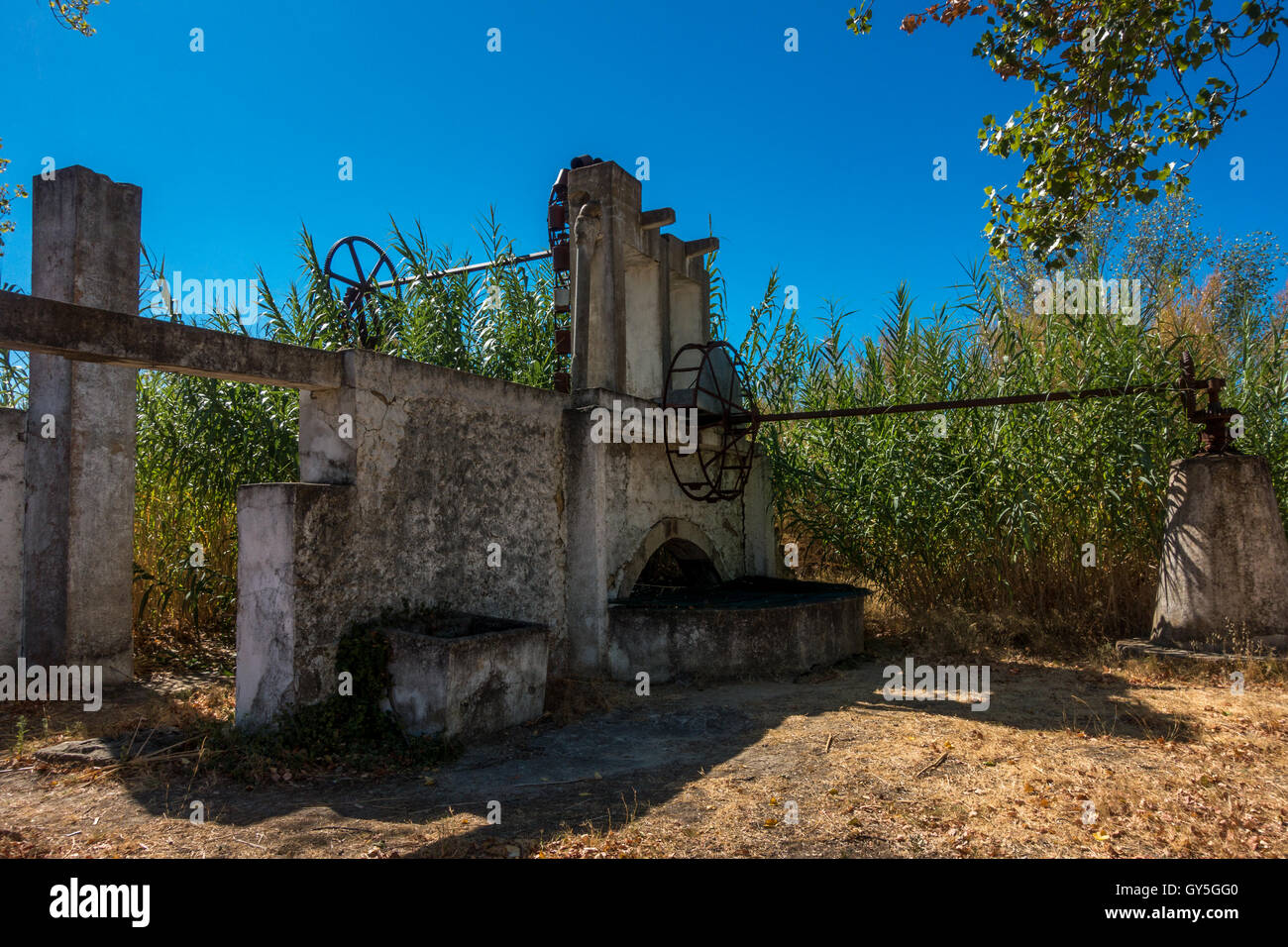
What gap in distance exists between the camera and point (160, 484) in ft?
28.2

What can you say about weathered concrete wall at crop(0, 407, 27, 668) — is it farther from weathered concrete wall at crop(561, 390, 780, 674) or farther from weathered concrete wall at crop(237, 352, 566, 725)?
weathered concrete wall at crop(561, 390, 780, 674)

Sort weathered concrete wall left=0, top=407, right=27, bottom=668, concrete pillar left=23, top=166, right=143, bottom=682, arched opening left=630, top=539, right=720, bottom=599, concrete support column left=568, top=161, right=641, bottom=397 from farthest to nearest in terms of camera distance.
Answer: arched opening left=630, top=539, right=720, bottom=599 → concrete support column left=568, top=161, right=641, bottom=397 → weathered concrete wall left=0, top=407, right=27, bottom=668 → concrete pillar left=23, top=166, right=143, bottom=682

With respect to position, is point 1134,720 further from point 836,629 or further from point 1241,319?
point 1241,319

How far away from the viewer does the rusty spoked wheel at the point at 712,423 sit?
8.52m

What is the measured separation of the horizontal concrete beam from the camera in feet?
13.9

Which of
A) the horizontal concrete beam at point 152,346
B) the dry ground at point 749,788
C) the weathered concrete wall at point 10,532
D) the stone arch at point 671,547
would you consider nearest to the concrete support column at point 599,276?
the stone arch at point 671,547

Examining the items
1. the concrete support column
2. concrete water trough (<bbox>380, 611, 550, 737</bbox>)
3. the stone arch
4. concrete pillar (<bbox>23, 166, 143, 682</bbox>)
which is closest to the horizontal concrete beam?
concrete water trough (<bbox>380, 611, 550, 737</bbox>)

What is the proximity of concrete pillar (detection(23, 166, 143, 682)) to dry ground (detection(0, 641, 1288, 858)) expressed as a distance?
2.31 feet

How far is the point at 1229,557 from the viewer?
6.99 m

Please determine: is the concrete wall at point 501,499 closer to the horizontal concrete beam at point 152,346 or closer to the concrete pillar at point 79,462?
the horizontal concrete beam at point 152,346

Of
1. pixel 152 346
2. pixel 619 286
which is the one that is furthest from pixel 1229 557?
pixel 152 346

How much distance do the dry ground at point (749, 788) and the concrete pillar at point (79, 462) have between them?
2.31 feet

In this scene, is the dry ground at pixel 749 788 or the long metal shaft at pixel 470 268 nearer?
the dry ground at pixel 749 788

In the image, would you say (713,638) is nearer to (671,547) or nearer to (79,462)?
(671,547)
